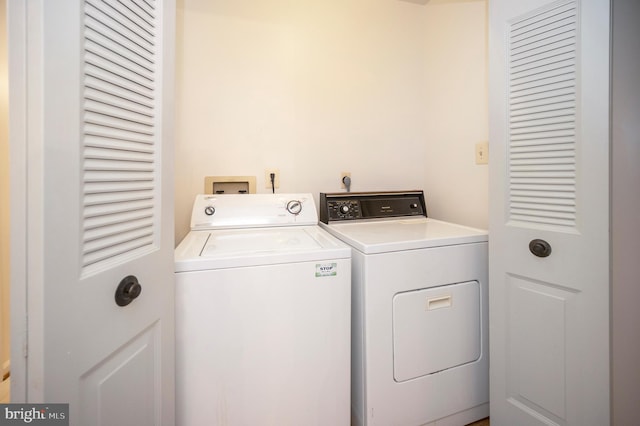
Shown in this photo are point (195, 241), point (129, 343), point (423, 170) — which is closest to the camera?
point (129, 343)

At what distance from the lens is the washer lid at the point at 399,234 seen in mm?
1087

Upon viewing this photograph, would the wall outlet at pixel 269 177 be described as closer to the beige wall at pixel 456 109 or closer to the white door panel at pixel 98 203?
the white door panel at pixel 98 203

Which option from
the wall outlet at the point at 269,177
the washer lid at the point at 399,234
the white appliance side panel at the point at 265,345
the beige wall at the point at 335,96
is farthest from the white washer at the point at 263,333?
the beige wall at the point at 335,96

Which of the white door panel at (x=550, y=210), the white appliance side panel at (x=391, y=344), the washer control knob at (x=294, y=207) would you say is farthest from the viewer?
the washer control knob at (x=294, y=207)

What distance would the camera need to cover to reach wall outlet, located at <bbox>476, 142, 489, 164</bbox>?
1.55 meters

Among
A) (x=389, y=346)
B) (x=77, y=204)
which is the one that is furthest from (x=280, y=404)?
(x=77, y=204)

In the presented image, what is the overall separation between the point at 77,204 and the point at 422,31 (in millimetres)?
2394

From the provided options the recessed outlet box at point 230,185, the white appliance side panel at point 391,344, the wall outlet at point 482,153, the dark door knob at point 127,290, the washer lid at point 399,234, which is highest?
the wall outlet at point 482,153

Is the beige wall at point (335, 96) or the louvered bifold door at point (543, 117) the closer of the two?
the louvered bifold door at point (543, 117)

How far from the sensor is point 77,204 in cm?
54

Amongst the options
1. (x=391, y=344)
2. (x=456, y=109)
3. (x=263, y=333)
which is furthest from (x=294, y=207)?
(x=456, y=109)

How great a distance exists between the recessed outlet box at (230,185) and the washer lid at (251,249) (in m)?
0.36

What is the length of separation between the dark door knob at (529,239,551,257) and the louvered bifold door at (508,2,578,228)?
0.07 metres

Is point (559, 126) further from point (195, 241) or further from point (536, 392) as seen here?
point (195, 241)
